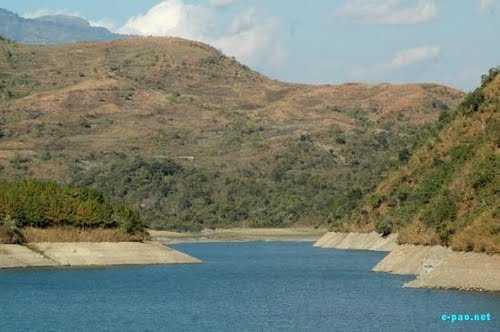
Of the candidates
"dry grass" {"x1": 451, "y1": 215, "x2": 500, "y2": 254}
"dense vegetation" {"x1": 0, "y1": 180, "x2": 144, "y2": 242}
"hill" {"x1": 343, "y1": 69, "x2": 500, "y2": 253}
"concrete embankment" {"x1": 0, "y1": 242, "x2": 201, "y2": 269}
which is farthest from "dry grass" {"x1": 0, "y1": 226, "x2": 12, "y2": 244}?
"dry grass" {"x1": 451, "y1": 215, "x2": 500, "y2": 254}

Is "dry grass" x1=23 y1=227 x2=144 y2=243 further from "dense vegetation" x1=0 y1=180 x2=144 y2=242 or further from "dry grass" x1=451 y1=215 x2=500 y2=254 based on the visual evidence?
"dry grass" x1=451 y1=215 x2=500 y2=254

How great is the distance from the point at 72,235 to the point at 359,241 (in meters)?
47.9

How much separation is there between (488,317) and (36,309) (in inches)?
1159

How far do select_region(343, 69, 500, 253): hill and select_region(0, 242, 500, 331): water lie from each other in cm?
539

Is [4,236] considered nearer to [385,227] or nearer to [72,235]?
[72,235]

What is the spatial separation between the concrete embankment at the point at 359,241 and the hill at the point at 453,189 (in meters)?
1.37

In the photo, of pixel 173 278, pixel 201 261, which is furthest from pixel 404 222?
pixel 173 278

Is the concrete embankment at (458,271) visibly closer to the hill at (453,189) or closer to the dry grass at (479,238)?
the dry grass at (479,238)

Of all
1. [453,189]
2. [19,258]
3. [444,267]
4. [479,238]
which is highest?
[453,189]

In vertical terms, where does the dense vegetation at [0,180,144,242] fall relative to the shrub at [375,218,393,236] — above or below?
above

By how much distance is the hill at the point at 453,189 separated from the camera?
307ft

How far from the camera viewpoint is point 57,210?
442 feet

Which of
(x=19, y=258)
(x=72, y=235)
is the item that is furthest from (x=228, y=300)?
(x=72, y=235)

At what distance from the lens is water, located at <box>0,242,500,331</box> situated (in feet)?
231
